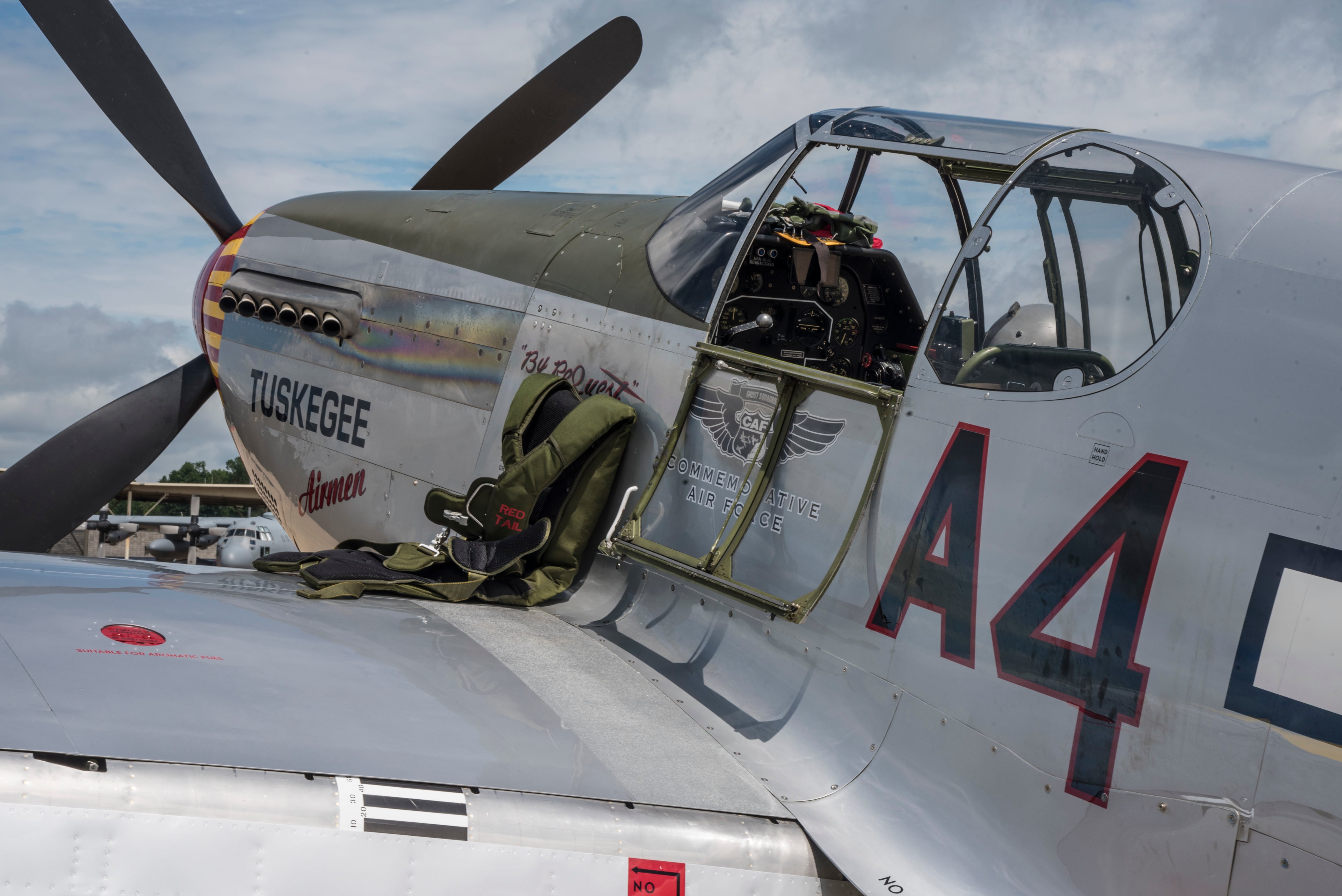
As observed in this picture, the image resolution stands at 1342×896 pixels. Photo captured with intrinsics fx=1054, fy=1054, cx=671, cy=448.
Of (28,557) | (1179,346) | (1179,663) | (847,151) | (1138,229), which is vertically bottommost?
(28,557)

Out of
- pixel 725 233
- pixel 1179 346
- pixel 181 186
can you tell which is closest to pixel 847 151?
pixel 725 233

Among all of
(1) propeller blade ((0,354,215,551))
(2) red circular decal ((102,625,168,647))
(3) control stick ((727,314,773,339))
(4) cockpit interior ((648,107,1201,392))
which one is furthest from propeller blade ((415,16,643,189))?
(2) red circular decal ((102,625,168,647))

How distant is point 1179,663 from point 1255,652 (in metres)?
0.17

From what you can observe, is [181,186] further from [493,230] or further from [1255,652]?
[1255,652]

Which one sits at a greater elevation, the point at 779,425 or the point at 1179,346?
the point at 1179,346

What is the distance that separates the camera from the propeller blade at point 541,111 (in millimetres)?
7422

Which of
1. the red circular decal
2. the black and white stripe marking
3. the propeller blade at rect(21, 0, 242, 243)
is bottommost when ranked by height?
the black and white stripe marking

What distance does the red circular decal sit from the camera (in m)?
A: 2.98

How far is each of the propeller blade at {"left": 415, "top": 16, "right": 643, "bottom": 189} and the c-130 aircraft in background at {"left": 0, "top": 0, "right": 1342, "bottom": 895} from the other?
3.19 meters

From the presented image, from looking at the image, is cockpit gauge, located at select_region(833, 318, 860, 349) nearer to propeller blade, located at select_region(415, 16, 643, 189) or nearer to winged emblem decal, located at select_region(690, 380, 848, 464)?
winged emblem decal, located at select_region(690, 380, 848, 464)

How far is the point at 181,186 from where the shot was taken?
7184mm

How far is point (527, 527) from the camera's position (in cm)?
448

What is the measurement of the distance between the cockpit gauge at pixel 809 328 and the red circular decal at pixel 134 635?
276 centimetres

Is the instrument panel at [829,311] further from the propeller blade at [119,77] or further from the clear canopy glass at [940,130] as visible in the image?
the propeller blade at [119,77]
